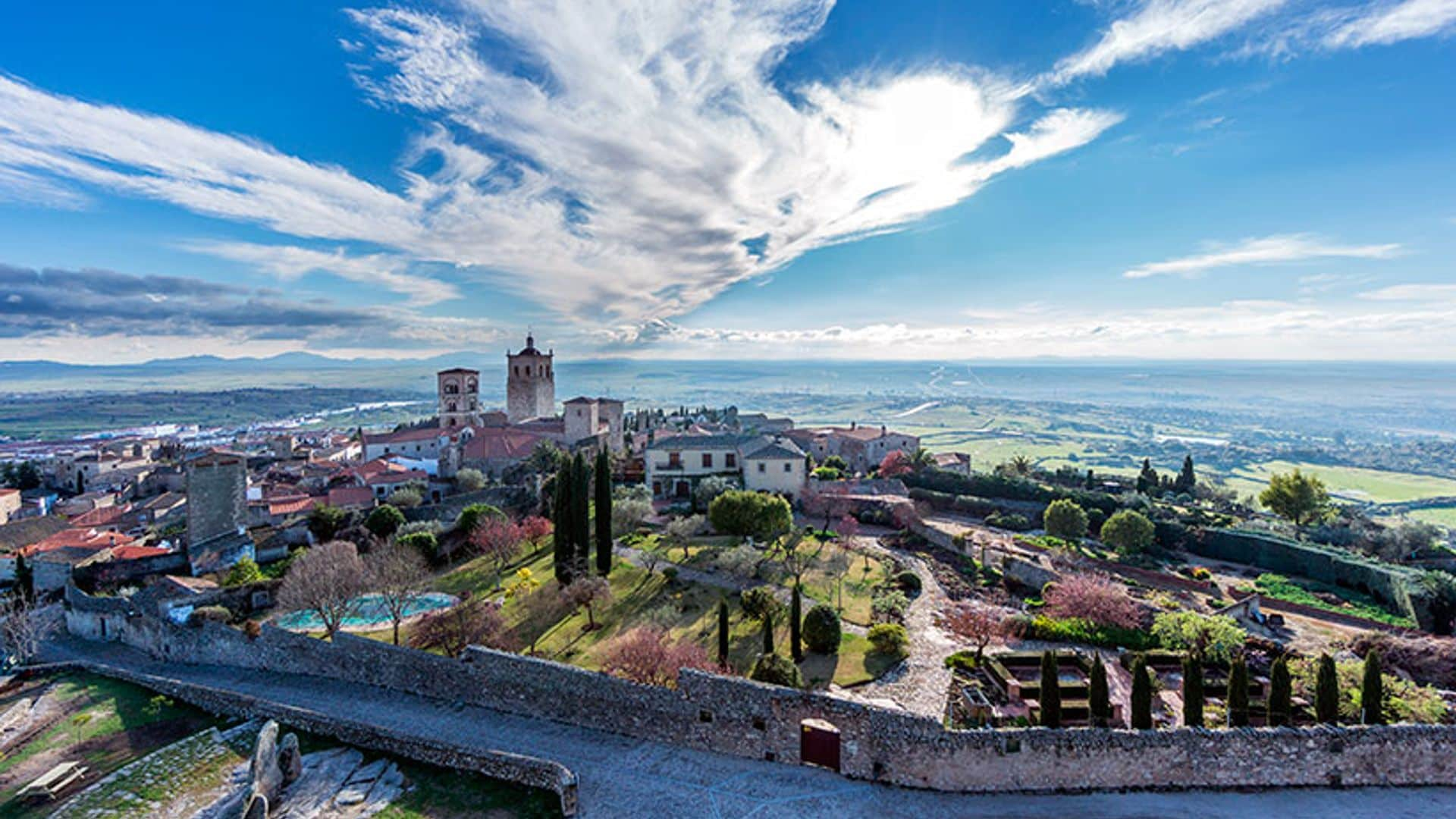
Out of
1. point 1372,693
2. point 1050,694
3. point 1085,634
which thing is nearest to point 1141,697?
point 1050,694

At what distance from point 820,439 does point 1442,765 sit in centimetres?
5090

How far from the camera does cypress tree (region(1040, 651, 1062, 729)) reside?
52.6 ft

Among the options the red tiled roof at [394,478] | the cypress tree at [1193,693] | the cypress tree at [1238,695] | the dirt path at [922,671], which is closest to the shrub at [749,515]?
the dirt path at [922,671]

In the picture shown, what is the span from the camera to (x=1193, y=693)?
15930 millimetres

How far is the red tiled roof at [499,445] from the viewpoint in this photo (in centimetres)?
5022

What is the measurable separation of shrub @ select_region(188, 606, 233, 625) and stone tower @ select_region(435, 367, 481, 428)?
43.2m

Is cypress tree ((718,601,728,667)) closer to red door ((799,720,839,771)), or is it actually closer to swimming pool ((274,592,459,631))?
red door ((799,720,839,771))

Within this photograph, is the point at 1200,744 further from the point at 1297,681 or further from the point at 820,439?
the point at 820,439

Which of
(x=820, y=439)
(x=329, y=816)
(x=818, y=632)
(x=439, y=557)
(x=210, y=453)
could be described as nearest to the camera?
(x=329, y=816)

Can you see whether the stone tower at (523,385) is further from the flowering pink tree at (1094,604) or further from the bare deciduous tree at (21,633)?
the flowering pink tree at (1094,604)

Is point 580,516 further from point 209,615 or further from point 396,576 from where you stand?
point 209,615

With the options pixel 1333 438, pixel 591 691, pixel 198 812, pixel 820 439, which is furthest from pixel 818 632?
pixel 1333 438

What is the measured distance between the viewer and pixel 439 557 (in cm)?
3105

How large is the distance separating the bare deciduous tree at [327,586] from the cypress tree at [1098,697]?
77.1 ft
